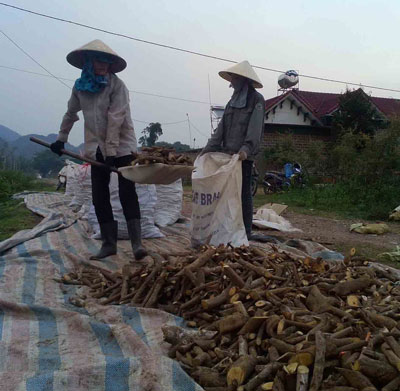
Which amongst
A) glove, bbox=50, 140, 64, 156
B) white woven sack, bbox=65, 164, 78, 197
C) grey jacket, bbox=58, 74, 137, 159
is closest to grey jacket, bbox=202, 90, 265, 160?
grey jacket, bbox=58, 74, 137, 159

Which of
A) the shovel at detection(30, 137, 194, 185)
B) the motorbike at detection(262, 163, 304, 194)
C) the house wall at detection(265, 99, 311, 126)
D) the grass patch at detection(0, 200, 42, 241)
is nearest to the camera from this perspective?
the shovel at detection(30, 137, 194, 185)

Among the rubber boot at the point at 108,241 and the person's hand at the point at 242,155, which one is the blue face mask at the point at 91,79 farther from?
the person's hand at the point at 242,155

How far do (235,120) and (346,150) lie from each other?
233 inches

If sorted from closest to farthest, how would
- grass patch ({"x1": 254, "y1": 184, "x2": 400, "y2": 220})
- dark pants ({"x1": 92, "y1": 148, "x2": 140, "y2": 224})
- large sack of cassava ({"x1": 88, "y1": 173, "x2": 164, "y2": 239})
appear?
dark pants ({"x1": 92, "y1": 148, "x2": 140, "y2": 224}), large sack of cassava ({"x1": 88, "y1": 173, "x2": 164, "y2": 239}), grass patch ({"x1": 254, "y1": 184, "x2": 400, "y2": 220})

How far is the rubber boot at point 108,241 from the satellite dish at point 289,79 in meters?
16.5

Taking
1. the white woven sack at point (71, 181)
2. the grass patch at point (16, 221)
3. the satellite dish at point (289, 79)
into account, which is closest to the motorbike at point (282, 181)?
the white woven sack at point (71, 181)

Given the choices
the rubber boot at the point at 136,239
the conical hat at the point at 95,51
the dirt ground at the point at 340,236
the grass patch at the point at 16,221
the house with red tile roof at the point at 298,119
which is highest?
the house with red tile roof at the point at 298,119

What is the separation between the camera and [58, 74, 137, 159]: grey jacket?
363 cm

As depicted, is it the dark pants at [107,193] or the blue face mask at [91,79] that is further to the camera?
the dark pants at [107,193]

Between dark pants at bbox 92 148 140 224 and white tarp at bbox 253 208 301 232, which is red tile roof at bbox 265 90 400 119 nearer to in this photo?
white tarp at bbox 253 208 301 232

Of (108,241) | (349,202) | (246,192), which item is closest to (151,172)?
(108,241)

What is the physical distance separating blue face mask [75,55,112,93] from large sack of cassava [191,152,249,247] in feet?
3.68

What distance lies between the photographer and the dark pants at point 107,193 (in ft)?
12.4

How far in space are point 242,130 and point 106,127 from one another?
1360 mm
